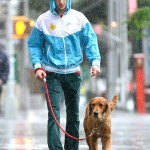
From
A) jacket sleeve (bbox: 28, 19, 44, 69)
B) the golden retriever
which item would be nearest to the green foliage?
jacket sleeve (bbox: 28, 19, 44, 69)

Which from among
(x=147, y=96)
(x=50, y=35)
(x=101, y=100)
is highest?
(x=50, y=35)

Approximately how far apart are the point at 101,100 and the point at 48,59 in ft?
2.46

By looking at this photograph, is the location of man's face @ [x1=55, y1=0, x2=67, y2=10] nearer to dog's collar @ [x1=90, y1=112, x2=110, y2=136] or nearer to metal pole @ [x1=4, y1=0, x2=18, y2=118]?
dog's collar @ [x1=90, y1=112, x2=110, y2=136]

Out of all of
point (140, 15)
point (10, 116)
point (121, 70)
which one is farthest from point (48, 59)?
point (121, 70)

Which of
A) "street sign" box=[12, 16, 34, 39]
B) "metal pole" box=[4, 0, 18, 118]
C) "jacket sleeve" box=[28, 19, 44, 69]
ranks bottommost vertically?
"metal pole" box=[4, 0, 18, 118]

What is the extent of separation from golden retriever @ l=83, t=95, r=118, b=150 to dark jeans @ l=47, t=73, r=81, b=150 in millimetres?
237

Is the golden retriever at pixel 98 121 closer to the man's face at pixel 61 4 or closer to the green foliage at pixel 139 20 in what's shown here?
the man's face at pixel 61 4

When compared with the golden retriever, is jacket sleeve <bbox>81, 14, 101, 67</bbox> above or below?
above

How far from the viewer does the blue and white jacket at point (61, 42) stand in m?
8.88

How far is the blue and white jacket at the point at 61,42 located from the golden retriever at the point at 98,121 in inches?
18.4

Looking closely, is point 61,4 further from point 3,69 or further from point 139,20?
point 139,20

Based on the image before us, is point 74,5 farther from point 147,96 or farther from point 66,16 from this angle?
point 66,16

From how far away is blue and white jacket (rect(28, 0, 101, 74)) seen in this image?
888cm

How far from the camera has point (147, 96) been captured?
33.0m
